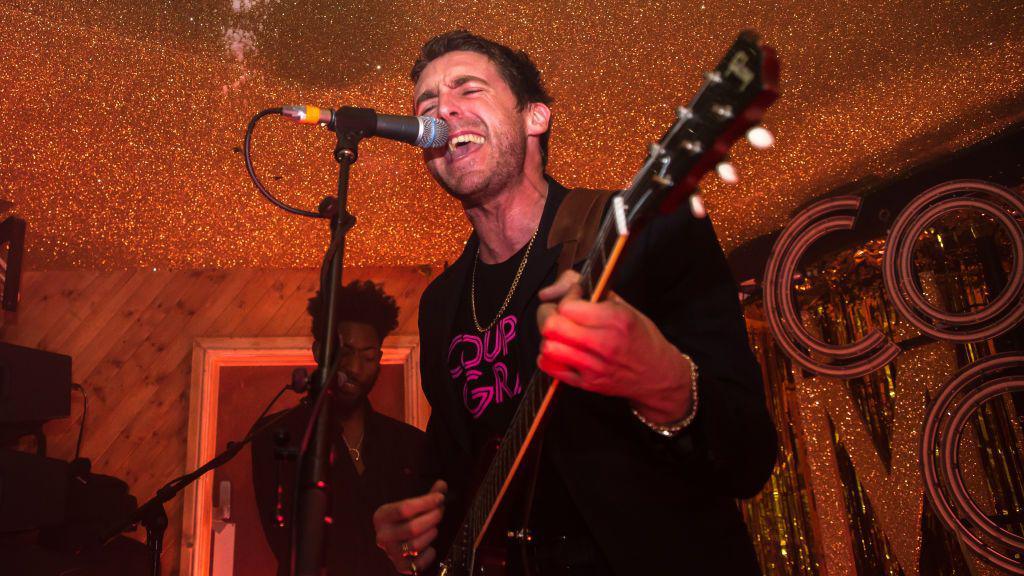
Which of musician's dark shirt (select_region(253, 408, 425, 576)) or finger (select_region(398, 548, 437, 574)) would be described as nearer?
finger (select_region(398, 548, 437, 574))

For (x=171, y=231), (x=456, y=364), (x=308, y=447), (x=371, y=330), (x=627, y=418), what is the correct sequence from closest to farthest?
(x=308, y=447) → (x=627, y=418) → (x=456, y=364) → (x=171, y=231) → (x=371, y=330)

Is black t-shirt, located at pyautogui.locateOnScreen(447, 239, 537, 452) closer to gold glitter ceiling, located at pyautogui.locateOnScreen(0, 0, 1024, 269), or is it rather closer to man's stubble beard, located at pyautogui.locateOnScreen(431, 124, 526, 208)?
man's stubble beard, located at pyautogui.locateOnScreen(431, 124, 526, 208)

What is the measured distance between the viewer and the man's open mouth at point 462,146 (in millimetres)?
1970

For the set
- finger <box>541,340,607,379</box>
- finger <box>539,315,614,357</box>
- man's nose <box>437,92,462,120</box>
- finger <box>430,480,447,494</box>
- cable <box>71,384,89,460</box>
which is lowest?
finger <box>430,480,447,494</box>

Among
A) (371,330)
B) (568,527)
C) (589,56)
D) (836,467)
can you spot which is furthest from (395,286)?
(568,527)

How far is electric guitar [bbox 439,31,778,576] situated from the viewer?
919mm

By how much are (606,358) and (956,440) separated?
290 cm

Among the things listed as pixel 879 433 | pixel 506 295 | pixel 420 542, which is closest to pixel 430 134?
pixel 506 295

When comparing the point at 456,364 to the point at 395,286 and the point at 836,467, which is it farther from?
the point at 395,286

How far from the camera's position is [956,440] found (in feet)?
10.5

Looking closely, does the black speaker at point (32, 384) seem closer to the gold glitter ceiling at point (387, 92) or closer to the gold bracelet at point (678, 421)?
the gold glitter ceiling at point (387, 92)

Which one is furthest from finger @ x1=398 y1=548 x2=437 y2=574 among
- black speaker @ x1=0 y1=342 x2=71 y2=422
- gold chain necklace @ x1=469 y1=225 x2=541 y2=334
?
black speaker @ x1=0 y1=342 x2=71 y2=422

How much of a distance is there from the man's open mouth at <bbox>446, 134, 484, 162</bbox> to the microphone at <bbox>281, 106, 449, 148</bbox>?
0.33 meters

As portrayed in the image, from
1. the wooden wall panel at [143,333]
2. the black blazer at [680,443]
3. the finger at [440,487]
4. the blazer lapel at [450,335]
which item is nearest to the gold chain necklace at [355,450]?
the wooden wall panel at [143,333]
